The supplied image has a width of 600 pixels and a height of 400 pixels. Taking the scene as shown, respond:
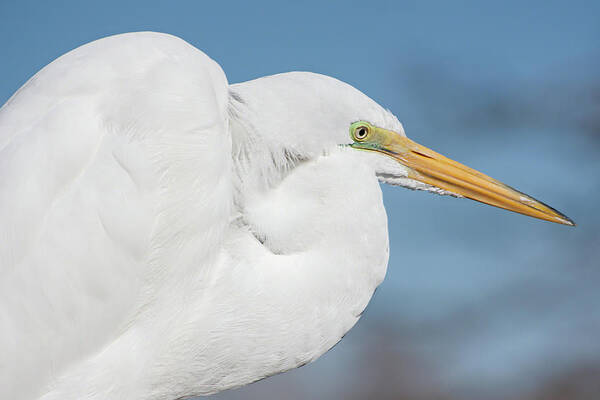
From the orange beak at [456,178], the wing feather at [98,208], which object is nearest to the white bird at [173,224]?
the wing feather at [98,208]

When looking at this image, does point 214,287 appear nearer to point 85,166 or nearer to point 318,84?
point 85,166

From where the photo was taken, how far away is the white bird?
1.75 metres

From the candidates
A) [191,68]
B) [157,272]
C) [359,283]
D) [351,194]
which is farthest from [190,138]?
[359,283]

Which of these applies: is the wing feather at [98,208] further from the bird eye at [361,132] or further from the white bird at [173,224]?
the bird eye at [361,132]

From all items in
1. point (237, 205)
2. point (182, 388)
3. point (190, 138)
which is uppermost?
point (190, 138)

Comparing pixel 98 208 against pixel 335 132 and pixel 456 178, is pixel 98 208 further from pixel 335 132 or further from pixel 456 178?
pixel 456 178

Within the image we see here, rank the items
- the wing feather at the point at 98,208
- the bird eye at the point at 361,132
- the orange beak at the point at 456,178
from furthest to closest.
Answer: the orange beak at the point at 456,178, the bird eye at the point at 361,132, the wing feather at the point at 98,208

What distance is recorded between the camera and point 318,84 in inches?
79.2

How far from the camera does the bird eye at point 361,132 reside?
208cm

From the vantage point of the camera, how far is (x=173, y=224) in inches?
71.1

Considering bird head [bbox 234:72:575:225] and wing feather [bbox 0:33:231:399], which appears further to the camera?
bird head [bbox 234:72:575:225]

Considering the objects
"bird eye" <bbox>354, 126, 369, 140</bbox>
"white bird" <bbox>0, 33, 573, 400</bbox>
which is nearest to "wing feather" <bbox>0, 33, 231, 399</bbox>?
"white bird" <bbox>0, 33, 573, 400</bbox>

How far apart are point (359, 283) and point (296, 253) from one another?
21 cm

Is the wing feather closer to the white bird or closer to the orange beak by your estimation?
the white bird
